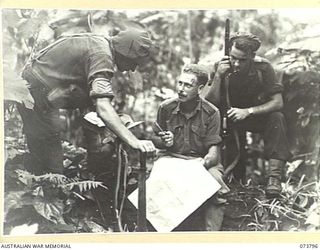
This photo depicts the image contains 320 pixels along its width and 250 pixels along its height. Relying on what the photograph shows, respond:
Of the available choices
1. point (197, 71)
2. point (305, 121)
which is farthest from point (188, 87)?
point (305, 121)

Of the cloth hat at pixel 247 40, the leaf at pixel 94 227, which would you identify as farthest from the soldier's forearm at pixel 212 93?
the leaf at pixel 94 227

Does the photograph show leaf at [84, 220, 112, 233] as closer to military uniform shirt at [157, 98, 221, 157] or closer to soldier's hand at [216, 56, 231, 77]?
military uniform shirt at [157, 98, 221, 157]

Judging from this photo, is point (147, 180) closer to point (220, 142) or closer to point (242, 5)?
point (220, 142)

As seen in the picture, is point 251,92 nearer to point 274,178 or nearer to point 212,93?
point 212,93

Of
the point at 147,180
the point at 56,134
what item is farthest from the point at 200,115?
the point at 56,134

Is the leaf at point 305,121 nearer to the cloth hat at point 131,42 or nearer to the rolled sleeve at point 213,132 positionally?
the rolled sleeve at point 213,132

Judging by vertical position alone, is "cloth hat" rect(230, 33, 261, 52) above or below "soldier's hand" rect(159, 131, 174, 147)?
above

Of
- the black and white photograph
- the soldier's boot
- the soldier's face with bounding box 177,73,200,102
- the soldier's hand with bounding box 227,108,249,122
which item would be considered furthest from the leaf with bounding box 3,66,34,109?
the soldier's boot

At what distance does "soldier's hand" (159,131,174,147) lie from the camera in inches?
46.4

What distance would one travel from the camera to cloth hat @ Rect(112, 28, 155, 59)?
3.87 ft

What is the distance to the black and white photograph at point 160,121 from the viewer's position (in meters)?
1.17

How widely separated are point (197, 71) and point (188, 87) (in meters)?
0.04

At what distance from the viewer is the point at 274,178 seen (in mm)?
1201

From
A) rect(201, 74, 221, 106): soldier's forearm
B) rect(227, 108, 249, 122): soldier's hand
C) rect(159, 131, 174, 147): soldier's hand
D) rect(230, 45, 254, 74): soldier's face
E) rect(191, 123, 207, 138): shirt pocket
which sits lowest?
rect(159, 131, 174, 147): soldier's hand
